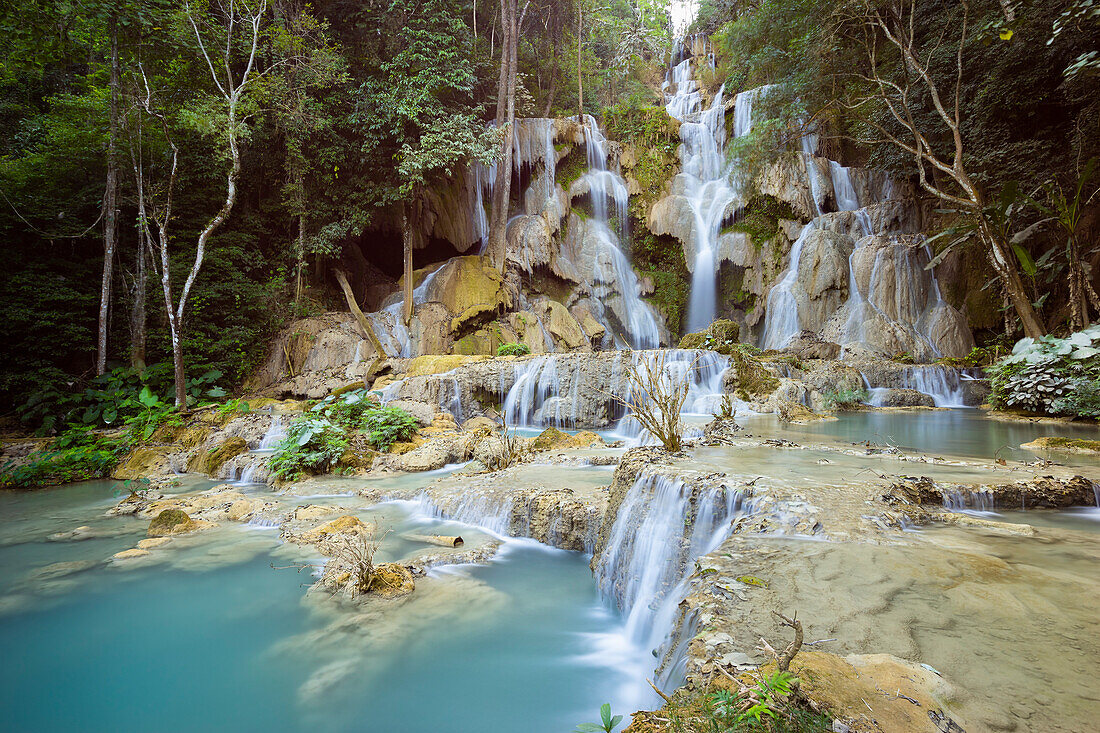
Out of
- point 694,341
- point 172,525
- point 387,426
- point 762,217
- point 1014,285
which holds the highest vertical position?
point 762,217

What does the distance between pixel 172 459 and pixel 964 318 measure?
19.0m

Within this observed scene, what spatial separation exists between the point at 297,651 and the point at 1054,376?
1157 cm

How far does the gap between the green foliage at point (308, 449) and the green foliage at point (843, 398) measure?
31.3ft

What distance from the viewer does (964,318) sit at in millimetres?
13562

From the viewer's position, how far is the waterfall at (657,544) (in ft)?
10.8

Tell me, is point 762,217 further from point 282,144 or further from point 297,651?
point 297,651

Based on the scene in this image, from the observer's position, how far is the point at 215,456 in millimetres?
8250

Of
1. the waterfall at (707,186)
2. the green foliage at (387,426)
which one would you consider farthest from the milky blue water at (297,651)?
the waterfall at (707,186)

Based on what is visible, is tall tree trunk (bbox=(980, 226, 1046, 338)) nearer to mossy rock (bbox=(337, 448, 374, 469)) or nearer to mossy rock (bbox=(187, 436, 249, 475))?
mossy rock (bbox=(337, 448, 374, 469))

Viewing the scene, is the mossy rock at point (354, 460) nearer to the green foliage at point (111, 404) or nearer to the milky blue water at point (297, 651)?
the milky blue water at point (297, 651)

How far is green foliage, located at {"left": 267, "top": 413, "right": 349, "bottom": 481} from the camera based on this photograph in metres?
7.41

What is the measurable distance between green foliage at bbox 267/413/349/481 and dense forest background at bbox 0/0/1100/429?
4.96m

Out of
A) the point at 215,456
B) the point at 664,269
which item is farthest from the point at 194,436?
the point at 664,269

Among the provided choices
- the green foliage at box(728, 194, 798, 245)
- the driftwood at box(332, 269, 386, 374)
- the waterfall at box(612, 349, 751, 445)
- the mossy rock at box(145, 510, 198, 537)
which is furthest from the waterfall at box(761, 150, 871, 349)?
the mossy rock at box(145, 510, 198, 537)
